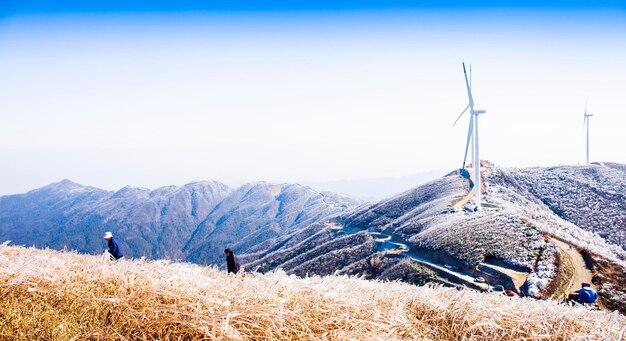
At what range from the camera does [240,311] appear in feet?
12.2

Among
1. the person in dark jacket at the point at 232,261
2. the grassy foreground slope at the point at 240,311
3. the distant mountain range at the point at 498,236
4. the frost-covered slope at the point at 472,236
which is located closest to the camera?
the grassy foreground slope at the point at 240,311

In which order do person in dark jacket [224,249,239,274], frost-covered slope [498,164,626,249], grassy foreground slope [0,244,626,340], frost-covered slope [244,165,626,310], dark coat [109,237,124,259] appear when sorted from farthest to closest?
frost-covered slope [498,164,626,249] → frost-covered slope [244,165,626,310] → person in dark jacket [224,249,239,274] → dark coat [109,237,124,259] → grassy foreground slope [0,244,626,340]

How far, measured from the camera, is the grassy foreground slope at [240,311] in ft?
11.4

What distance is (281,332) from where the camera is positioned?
3475 mm

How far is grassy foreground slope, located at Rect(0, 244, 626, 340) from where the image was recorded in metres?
3.47

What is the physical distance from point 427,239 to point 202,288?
80.0m

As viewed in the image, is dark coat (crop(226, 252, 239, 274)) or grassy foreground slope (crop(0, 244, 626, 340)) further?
dark coat (crop(226, 252, 239, 274))

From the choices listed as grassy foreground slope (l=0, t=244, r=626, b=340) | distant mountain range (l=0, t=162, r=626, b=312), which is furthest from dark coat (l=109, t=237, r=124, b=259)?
grassy foreground slope (l=0, t=244, r=626, b=340)

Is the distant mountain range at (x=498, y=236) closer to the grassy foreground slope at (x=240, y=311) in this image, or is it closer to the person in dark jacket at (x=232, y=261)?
the person in dark jacket at (x=232, y=261)

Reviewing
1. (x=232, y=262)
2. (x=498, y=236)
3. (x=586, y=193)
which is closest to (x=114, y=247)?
(x=232, y=262)

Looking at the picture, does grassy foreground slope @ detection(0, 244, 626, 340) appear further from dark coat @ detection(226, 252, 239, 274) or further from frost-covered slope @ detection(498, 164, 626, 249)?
frost-covered slope @ detection(498, 164, 626, 249)

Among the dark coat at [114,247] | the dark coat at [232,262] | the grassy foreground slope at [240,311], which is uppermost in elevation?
the grassy foreground slope at [240,311]

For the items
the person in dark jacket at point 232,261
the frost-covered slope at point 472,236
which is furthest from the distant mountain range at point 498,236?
the person in dark jacket at point 232,261

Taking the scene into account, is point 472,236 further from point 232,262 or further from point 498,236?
point 232,262
